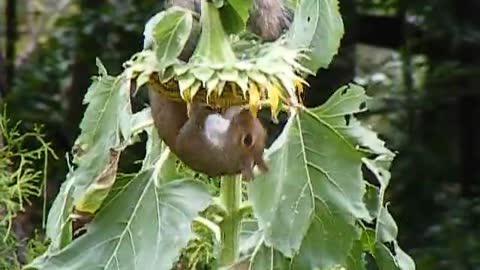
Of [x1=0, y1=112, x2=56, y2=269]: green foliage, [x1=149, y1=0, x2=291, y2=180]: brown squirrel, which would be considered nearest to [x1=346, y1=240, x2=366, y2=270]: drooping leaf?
[x1=149, y1=0, x2=291, y2=180]: brown squirrel

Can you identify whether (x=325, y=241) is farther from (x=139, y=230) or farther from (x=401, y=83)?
(x=401, y=83)

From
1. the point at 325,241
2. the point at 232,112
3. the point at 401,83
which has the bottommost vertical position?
the point at 401,83

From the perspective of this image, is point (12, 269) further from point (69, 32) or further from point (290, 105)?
point (69, 32)

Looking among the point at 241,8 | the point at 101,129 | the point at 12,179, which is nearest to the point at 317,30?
the point at 241,8

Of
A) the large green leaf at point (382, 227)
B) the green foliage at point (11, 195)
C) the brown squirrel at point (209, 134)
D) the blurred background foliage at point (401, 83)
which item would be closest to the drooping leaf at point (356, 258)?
the large green leaf at point (382, 227)

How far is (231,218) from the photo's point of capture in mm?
833

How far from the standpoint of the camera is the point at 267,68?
2.39 feet

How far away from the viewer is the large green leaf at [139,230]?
80cm

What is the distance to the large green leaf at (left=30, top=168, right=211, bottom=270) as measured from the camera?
31.3 inches

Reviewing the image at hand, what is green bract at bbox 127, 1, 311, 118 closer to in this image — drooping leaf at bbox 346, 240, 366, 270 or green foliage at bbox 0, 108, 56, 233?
drooping leaf at bbox 346, 240, 366, 270

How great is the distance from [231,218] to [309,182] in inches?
2.7

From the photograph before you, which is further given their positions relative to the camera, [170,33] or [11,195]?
[11,195]

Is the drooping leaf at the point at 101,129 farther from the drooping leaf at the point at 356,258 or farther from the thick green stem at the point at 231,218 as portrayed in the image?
the drooping leaf at the point at 356,258

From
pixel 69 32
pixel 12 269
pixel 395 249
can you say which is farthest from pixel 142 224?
pixel 69 32
